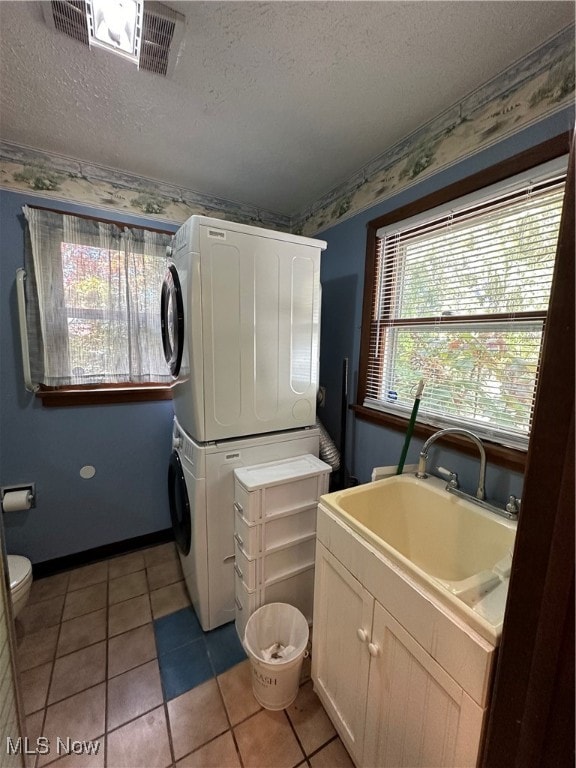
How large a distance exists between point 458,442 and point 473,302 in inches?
24.7

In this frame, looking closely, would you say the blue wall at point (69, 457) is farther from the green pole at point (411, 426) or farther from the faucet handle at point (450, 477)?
the faucet handle at point (450, 477)

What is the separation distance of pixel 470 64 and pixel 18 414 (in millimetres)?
2761

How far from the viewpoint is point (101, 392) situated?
1.98m

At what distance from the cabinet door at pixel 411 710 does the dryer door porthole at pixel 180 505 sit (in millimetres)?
1039

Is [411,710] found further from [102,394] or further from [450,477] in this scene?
[102,394]

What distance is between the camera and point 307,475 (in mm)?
1511

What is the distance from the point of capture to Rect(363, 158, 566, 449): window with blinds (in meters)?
1.14

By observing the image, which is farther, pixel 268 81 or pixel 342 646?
pixel 268 81

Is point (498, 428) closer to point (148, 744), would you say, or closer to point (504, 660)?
point (504, 660)

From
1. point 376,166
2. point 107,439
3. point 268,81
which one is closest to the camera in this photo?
point 268,81

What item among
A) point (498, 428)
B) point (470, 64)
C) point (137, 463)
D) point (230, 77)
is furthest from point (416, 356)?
point (137, 463)

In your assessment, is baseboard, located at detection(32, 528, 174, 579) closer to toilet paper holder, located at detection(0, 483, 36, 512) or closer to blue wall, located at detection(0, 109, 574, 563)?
blue wall, located at detection(0, 109, 574, 563)

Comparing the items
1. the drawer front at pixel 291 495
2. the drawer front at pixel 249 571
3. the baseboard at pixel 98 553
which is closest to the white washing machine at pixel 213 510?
the drawer front at pixel 249 571

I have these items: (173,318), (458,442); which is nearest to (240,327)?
→ (173,318)
